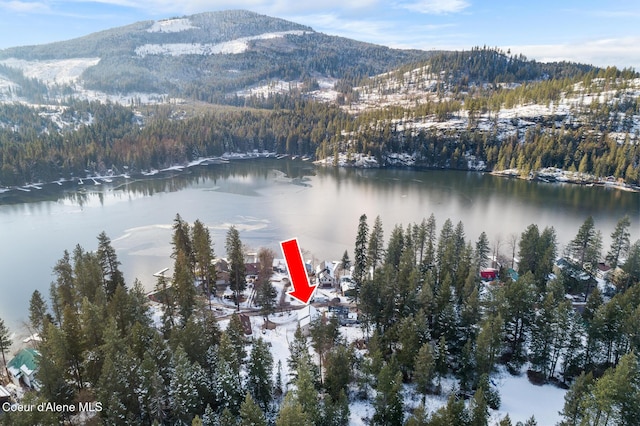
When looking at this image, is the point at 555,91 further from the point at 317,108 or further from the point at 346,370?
the point at 346,370

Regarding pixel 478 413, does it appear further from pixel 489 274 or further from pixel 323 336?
pixel 489 274

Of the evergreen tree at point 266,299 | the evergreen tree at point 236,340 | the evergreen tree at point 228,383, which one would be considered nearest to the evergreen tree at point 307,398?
the evergreen tree at point 228,383

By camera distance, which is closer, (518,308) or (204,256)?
(518,308)

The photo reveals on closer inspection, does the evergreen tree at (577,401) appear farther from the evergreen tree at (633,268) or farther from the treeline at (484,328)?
the evergreen tree at (633,268)

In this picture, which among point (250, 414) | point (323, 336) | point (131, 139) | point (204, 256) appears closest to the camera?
point (250, 414)

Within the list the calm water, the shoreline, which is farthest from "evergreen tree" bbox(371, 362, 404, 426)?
the shoreline

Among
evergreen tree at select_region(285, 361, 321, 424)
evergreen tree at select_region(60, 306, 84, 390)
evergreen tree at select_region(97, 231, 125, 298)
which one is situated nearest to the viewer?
evergreen tree at select_region(285, 361, 321, 424)

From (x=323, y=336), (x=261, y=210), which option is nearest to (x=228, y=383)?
(x=323, y=336)

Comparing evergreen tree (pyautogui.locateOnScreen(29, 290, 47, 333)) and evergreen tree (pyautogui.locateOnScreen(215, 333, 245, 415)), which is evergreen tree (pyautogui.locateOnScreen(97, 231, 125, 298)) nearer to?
evergreen tree (pyautogui.locateOnScreen(29, 290, 47, 333))

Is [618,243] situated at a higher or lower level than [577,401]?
higher
